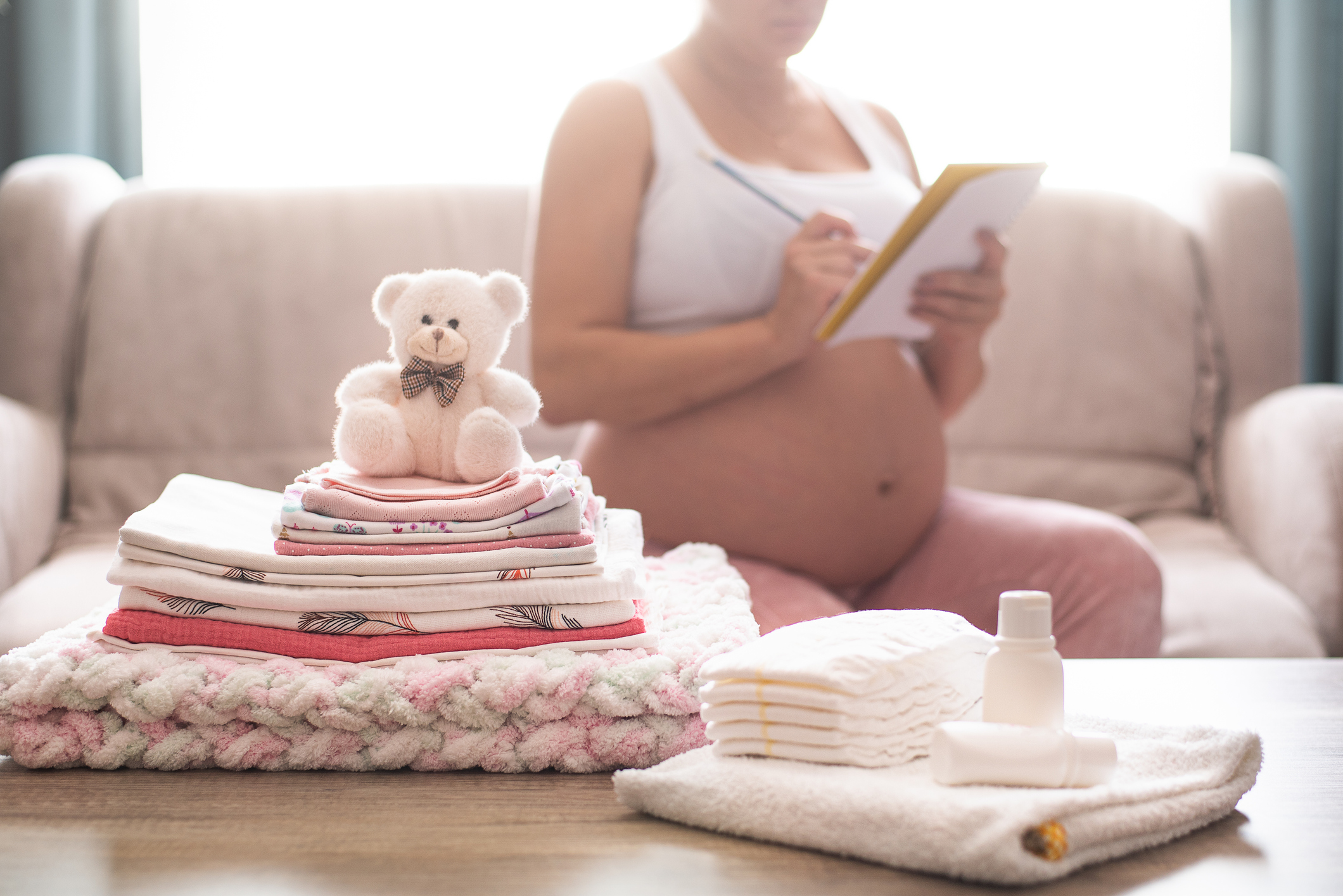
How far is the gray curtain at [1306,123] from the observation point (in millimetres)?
2131

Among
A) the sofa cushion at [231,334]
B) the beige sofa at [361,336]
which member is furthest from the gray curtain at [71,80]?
the sofa cushion at [231,334]

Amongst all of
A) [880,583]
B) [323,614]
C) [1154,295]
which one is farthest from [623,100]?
[1154,295]

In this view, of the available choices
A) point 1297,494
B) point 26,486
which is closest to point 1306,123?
point 1297,494

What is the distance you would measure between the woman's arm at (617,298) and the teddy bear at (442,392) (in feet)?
1.22

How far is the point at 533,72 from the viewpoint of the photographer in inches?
86.6

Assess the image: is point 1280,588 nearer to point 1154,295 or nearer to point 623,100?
point 1154,295

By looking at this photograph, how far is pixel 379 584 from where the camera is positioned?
1.88 feet

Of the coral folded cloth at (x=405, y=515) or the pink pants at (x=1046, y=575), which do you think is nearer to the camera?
the coral folded cloth at (x=405, y=515)

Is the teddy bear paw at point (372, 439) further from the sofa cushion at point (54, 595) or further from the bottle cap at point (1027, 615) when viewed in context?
the sofa cushion at point (54, 595)

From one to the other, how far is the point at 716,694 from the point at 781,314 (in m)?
0.59

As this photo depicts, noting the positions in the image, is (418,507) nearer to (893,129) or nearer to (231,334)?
(893,129)

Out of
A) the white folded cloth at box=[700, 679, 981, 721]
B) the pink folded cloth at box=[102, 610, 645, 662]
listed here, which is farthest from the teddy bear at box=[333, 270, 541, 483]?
the white folded cloth at box=[700, 679, 981, 721]

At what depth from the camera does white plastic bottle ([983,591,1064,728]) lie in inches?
18.7

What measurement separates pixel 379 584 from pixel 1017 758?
333 millimetres
